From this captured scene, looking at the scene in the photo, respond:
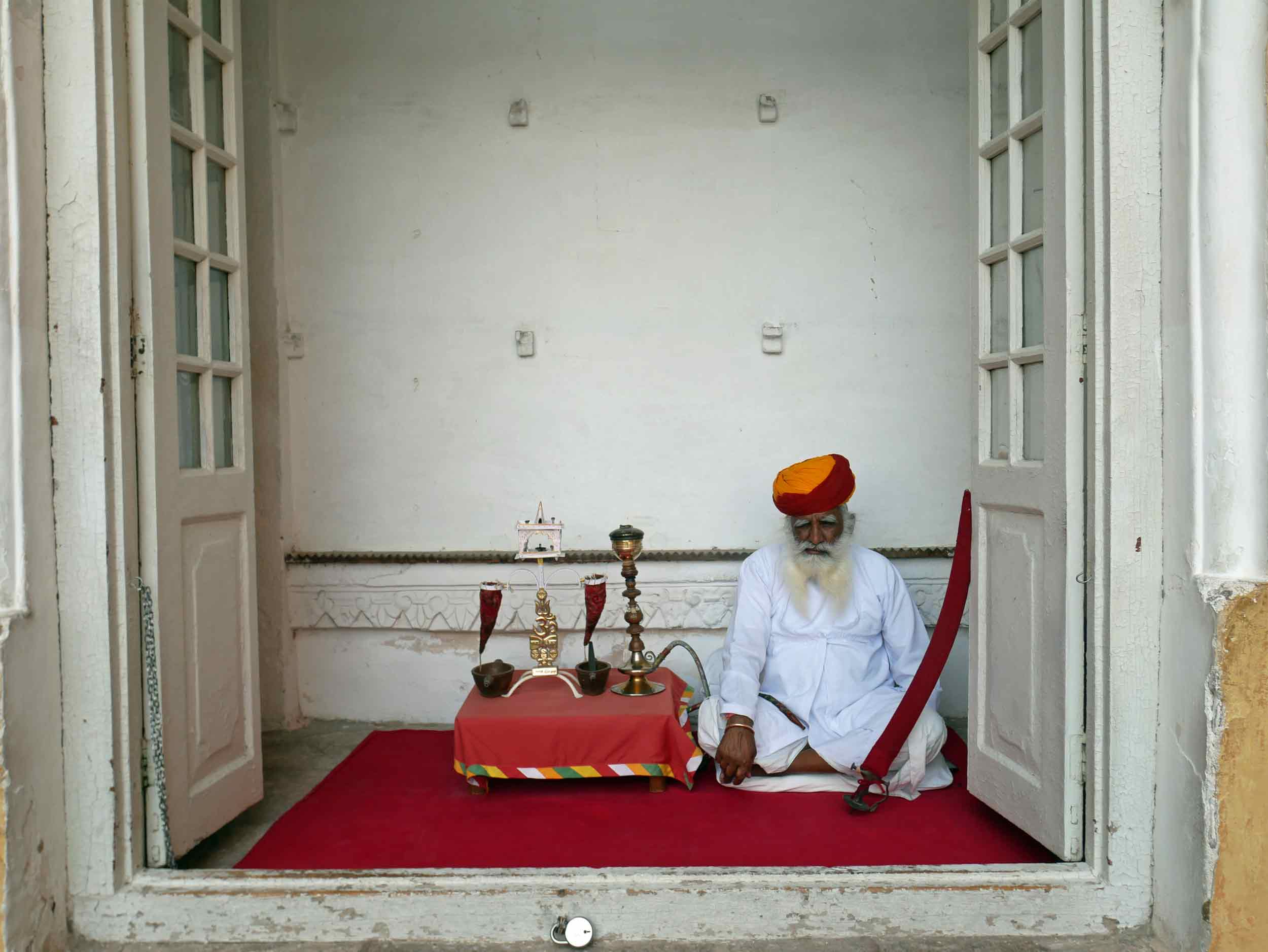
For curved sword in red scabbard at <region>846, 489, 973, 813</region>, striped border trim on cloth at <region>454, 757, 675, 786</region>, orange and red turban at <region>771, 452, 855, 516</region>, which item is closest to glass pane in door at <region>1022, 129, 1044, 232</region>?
curved sword in red scabbard at <region>846, 489, 973, 813</region>

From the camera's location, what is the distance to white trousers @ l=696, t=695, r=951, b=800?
Answer: 3.28 meters

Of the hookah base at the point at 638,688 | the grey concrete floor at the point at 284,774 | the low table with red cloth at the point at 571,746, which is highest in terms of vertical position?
the hookah base at the point at 638,688

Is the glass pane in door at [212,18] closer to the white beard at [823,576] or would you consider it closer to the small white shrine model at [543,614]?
the small white shrine model at [543,614]

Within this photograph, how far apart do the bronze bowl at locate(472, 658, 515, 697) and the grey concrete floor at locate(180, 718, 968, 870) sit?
0.74 metres

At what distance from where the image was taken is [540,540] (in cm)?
363

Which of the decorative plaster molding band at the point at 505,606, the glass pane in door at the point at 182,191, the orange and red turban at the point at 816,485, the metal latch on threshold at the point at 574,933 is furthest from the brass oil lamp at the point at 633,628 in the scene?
the glass pane in door at the point at 182,191

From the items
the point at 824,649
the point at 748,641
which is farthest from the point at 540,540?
the point at 824,649

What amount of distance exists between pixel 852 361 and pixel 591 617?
5.39 feet

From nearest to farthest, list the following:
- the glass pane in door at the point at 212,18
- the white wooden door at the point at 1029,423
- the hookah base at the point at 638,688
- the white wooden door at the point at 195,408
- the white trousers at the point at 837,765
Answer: the white wooden door at the point at 1029,423, the white wooden door at the point at 195,408, the glass pane in door at the point at 212,18, the white trousers at the point at 837,765, the hookah base at the point at 638,688

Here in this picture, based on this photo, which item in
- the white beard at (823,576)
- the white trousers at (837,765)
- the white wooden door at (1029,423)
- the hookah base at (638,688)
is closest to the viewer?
the white wooden door at (1029,423)

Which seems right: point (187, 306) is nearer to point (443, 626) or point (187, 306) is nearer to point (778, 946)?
point (443, 626)

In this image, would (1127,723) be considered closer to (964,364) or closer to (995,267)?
(995,267)

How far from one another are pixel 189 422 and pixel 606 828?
1810mm

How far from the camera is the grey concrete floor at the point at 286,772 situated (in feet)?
9.72
